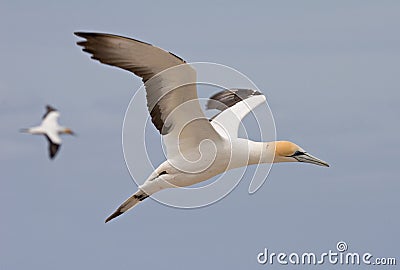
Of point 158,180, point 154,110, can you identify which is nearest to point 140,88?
point 154,110

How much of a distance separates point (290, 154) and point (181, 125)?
207 cm

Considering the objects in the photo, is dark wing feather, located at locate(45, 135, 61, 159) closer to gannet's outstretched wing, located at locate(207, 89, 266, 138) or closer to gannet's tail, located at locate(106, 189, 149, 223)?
gannet's outstretched wing, located at locate(207, 89, 266, 138)

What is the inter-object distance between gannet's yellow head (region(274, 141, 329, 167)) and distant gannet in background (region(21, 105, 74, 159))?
1077 cm

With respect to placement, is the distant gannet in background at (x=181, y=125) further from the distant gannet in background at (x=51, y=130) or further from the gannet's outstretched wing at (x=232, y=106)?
the distant gannet in background at (x=51, y=130)

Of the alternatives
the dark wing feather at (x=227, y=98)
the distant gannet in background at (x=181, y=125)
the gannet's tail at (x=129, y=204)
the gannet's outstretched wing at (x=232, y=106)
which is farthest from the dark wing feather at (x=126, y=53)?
the dark wing feather at (x=227, y=98)

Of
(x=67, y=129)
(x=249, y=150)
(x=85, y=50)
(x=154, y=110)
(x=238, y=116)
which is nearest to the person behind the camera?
(x=85, y=50)

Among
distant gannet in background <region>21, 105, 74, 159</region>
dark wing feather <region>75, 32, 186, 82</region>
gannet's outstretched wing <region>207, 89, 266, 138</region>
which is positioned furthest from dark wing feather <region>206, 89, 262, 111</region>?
distant gannet in background <region>21, 105, 74, 159</region>

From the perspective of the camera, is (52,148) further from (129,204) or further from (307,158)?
(307,158)

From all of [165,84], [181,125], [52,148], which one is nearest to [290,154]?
[181,125]

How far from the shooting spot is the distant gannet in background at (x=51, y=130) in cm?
2799

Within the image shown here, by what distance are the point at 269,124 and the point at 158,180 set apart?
2.26 m

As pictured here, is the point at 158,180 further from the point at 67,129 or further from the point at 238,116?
the point at 67,129

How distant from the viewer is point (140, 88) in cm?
1537

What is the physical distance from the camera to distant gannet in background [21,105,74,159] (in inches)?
1102
